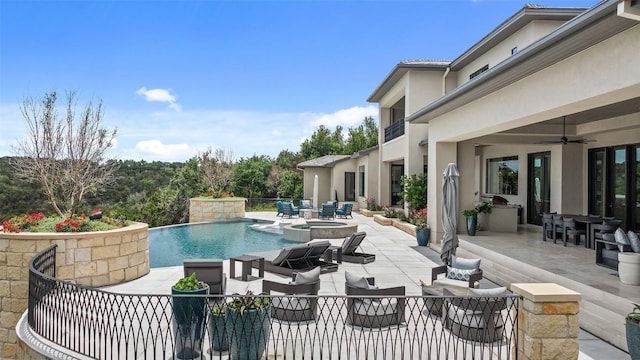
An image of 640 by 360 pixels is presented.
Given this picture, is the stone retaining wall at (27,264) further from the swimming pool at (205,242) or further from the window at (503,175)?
the window at (503,175)

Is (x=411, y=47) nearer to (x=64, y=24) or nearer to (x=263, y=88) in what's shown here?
(x=263, y=88)

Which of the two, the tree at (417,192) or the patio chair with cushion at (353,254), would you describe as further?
the tree at (417,192)

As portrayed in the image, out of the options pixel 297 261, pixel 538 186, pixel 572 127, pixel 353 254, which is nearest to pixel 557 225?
pixel 572 127

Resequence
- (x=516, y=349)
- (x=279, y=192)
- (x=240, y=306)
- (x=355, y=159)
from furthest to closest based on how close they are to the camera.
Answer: (x=279, y=192), (x=355, y=159), (x=240, y=306), (x=516, y=349)

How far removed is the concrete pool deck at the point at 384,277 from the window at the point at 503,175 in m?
7.82

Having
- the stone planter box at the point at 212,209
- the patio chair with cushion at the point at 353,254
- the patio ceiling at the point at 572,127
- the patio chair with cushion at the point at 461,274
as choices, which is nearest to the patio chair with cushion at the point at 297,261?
the patio chair with cushion at the point at 353,254

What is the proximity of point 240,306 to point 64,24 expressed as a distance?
25.1m

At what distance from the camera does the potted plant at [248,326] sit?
547cm

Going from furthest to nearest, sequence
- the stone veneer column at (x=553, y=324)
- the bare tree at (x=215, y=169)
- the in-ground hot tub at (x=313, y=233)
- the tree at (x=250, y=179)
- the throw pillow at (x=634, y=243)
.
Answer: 1. the tree at (x=250, y=179)
2. the bare tree at (x=215, y=169)
3. the in-ground hot tub at (x=313, y=233)
4. the throw pillow at (x=634, y=243)
5. the stone veneer column at (x=553, y=324)

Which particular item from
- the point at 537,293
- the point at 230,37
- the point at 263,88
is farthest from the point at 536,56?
the point at 263,88

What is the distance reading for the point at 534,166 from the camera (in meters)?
18.7

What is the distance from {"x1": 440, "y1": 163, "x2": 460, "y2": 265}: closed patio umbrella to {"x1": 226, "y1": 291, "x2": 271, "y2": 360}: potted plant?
5789 millimetres

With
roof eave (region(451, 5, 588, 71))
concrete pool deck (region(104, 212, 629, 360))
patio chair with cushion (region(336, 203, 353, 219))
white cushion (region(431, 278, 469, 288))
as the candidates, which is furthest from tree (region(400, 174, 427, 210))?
white cushion (region(431, 278, 469, 288))

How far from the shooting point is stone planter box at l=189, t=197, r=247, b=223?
2575cm
